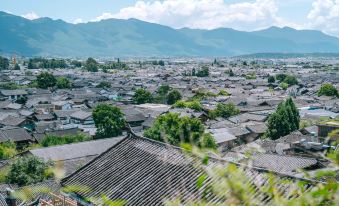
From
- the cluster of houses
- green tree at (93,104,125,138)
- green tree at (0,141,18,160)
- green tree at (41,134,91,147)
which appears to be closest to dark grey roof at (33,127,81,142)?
the cluster of houses

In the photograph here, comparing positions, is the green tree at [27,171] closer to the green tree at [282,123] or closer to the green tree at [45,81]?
the green tree at [282,123]

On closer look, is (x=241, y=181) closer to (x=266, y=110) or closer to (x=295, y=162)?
(x=295, y=162)

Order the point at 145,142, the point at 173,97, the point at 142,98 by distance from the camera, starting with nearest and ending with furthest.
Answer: the point at 145,142 < the point at 142,98 < the point at 173,97

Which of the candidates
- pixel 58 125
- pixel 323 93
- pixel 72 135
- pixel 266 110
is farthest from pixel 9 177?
pixel 323 93

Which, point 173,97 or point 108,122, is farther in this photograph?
point 173,97

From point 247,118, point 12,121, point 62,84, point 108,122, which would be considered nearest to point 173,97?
point 247,118

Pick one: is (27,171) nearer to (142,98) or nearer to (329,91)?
(142,98)

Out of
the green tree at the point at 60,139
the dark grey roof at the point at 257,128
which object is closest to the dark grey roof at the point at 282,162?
the dark grey roof at the point at 257,128
